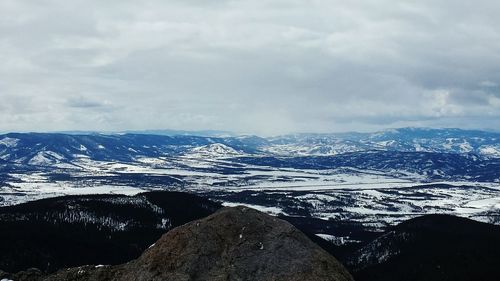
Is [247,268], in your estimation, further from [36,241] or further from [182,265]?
[36,241]

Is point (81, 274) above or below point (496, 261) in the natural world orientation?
above

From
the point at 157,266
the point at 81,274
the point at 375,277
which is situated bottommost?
the point at 375,277

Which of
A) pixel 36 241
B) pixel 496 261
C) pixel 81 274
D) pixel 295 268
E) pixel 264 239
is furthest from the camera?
pixel 36 241

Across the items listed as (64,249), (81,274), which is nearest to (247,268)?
(81,274)

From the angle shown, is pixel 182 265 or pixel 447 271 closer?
pixel 182 265

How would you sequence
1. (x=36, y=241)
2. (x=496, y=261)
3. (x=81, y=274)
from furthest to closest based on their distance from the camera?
(x=36, y=241) → (x=496, y=261) → (x=81, y=274)
